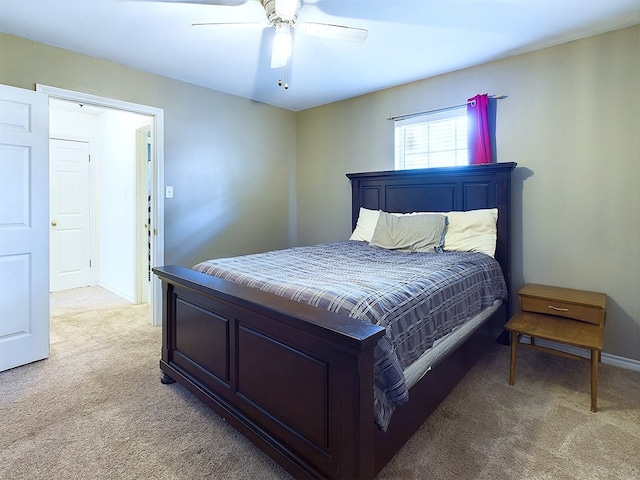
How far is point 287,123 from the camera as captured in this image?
177 inches

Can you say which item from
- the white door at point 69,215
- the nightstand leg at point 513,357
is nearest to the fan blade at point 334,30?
the nightstand leg at point 513,357

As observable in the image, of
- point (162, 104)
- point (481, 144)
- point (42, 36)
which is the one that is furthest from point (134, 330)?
point (481, 144)

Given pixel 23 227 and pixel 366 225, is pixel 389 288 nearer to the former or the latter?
pixel 366 225

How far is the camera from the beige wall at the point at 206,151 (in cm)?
274

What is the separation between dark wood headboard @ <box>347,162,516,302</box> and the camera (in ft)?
9.38

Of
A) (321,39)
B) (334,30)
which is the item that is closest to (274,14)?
(334,30)

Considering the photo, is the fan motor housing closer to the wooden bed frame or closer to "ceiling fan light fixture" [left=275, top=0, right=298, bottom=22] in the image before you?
"ceiling fan light fixture" [left=275, top=0, right=298, bottom=22]

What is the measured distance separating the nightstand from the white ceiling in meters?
1.84

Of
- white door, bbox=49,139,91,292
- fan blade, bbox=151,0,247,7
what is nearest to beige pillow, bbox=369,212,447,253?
fan blade, bbox=151,0,247,7

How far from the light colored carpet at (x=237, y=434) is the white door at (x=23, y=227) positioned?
8.7 inches

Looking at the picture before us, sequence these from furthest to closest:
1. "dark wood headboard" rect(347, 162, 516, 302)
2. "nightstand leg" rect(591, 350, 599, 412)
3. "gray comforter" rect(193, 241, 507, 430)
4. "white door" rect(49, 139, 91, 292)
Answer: "white door" rect(49, 139, 91, 292)
"dark wood headboard" rect(347, 162, 516, 302)
"nightstand leg" rect(591, 350, 599, 412)
"gray comforter" rect(193, 241, 507, 430)

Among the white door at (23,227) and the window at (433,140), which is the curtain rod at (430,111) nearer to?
the window at (433,140)

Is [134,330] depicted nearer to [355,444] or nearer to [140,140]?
[140,140]

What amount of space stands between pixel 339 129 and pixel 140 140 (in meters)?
2.26
